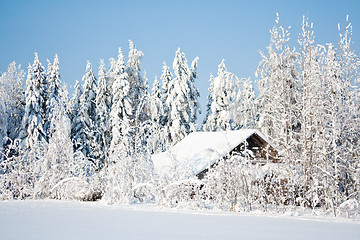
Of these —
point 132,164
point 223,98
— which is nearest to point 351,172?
point 132,164

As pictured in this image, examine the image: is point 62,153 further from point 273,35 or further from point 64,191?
point 273,35

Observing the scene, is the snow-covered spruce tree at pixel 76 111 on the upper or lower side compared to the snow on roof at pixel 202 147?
upper

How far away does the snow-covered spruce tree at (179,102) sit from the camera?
33.7 metres

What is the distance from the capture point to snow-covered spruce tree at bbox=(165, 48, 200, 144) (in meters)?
33.7

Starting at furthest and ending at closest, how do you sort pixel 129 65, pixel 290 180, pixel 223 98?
1. pixel 223 98
2. pixel 129 65
3. pixel 290 180

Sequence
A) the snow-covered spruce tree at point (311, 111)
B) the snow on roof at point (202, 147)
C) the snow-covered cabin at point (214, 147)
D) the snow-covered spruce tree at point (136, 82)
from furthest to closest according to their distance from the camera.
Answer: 1. the snow-covered spruce tree at point (136, 82)
2. the snow-covered cabin at point (214, 147)
3. the snow on roof at point (202, 147)
4. the snow-covered spruce tree at point (311, 111)

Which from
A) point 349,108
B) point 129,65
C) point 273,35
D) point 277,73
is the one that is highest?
point 129,65

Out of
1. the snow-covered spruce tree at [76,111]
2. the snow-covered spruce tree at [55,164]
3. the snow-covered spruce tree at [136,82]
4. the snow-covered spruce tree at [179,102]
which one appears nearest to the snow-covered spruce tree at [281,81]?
the snow-covered spruce tree at [55,164]

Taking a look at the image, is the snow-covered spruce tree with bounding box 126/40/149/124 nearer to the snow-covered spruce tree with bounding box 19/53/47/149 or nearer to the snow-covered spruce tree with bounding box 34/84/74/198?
the snow-covered spruce tree with bounding box 19/53/47/149

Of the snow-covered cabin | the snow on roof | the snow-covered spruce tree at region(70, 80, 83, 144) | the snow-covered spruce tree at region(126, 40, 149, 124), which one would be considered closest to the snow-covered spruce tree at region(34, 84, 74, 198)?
the snow on roof

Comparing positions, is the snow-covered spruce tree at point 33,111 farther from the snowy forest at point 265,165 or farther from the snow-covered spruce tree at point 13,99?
the snowy forest at point 265,165

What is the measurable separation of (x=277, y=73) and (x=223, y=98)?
19.7m

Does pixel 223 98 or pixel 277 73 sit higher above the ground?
pixel 223 98

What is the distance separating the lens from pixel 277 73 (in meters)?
17.0
